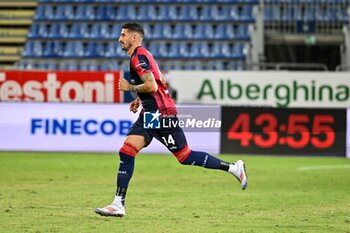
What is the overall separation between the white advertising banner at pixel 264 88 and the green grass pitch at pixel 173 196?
144 inches

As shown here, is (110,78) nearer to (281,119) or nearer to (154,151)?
(154,151)

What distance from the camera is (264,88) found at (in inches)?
872

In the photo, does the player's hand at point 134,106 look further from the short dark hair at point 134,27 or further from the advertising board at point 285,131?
the advertising board at point 285,131

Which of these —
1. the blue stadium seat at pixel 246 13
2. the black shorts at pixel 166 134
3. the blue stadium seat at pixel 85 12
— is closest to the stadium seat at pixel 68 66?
the blue stadium seat at pixel 85 12

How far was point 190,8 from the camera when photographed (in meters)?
27.8

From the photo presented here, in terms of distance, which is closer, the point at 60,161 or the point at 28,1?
the point at 60,161

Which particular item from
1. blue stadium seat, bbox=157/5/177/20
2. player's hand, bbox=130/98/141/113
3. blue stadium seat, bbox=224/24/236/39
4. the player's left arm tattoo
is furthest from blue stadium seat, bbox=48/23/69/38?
the player's left arm tattoo

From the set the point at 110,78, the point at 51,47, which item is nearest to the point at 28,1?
the point at 51,47

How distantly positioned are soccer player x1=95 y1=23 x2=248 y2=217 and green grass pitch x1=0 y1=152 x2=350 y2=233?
1.33ft

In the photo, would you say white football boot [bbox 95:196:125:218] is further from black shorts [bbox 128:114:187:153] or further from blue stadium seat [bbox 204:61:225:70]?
blue stadium seat [bbox 204:61:225:70]

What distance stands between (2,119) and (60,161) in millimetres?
2319

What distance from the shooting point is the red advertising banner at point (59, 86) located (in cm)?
2162

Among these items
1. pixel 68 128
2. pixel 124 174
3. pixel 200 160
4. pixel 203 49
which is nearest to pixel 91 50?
pixel 203 49

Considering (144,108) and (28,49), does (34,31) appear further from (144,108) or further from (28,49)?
(144,108)
